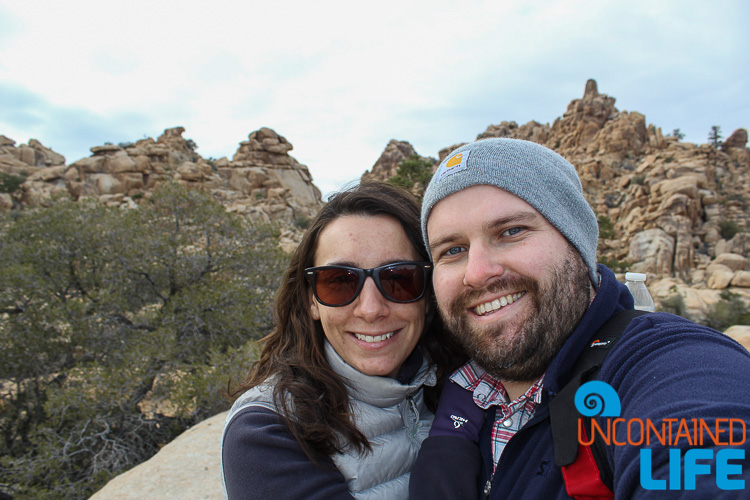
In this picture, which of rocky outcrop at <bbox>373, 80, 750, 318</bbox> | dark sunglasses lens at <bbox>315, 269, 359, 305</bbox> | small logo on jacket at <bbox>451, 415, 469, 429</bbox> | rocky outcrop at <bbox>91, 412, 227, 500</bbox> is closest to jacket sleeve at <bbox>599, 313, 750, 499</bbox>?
small logo on jacket at <bbox>451, 415, 469, 429</bbox>

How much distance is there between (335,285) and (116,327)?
676 centimetres

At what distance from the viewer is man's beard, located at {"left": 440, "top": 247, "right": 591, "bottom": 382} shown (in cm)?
127

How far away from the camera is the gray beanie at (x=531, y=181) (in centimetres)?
140

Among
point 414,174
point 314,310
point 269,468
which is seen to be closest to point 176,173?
point 414,174

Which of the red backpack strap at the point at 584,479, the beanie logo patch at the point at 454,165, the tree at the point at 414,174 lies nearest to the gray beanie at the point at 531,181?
the beanie logo patch at the point at 454,165

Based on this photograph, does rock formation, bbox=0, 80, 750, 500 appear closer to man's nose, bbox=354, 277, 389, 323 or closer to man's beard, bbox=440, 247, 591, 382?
man's beard, bbox=440, 247, 591, 382

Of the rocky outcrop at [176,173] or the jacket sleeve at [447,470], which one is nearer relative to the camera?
the jacket sleeve at [447,470]

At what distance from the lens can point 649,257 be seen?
65.1ft

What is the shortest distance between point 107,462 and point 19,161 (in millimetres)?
40499

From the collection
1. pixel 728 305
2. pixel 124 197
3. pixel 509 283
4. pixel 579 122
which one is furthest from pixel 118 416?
pixel 579 122

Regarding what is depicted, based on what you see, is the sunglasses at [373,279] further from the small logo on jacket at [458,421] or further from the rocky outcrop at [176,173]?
the rocky outcrop at [176,173]

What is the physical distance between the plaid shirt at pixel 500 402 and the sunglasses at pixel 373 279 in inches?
16.1

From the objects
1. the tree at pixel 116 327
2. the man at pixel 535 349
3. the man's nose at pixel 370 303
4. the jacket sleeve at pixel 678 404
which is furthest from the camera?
the tree at pixel 116 327

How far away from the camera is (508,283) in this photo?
51.9 inches
